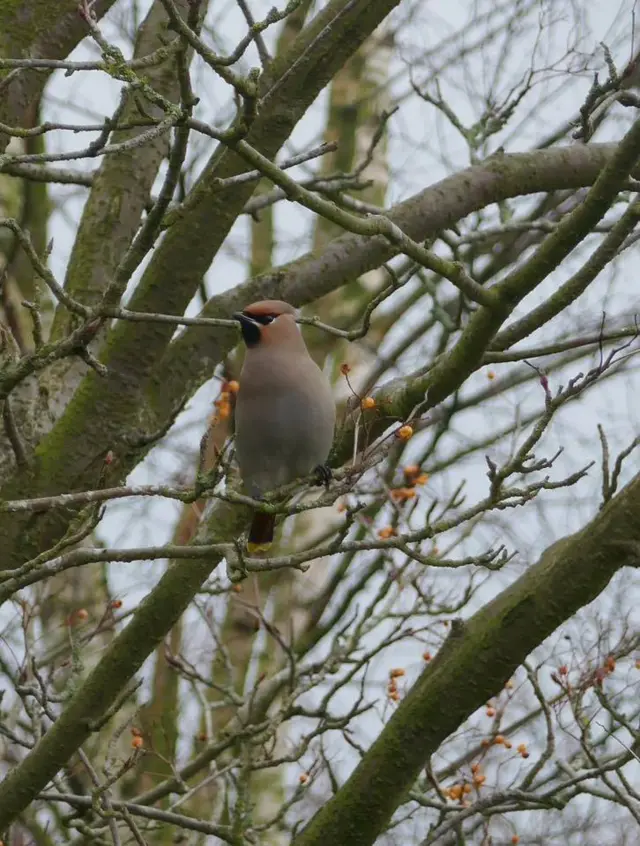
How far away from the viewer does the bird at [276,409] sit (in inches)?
219

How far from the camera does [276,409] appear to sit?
5.59 meters

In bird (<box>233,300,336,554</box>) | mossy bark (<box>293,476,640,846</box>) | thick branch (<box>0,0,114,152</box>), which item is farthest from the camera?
bird (<box>233,300,336,554</box>)

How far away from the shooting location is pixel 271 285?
5867 mm

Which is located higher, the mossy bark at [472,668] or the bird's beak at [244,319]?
the bird's beak at [244,319]

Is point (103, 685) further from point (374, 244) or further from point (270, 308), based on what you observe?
point (374, 244)

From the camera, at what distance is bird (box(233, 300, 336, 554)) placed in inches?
219

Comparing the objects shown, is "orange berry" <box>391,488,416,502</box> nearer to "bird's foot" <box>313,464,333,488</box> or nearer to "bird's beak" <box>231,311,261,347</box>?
→ "bird's foot" <box>313,464,333,488</box>

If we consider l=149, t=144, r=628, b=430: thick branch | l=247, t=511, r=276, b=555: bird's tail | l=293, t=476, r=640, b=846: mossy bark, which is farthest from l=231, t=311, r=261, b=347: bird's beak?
l=293, t=476, r=640, b=846: mossy bark

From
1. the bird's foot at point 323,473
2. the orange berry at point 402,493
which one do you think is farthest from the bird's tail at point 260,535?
the orange berry at point 402,493

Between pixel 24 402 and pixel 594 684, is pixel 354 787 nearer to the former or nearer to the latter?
pixel 594 684

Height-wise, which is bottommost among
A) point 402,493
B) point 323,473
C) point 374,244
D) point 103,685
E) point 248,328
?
point 103,685

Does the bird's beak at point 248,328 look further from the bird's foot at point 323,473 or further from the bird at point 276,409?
the bird's foot at point 323,473

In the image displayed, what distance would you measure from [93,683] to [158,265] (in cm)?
171

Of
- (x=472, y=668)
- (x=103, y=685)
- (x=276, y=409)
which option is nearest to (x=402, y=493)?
(x=276, y=409)
